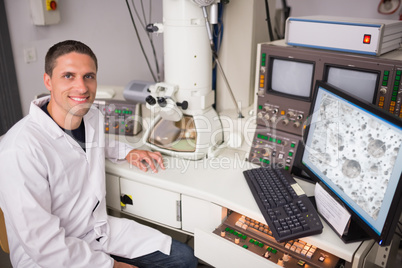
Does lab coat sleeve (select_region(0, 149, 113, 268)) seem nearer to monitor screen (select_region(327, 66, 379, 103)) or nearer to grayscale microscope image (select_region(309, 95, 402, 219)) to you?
grayscale microscope image (select_region(309, 95, 402, 219))

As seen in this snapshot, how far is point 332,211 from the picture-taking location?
1.25m

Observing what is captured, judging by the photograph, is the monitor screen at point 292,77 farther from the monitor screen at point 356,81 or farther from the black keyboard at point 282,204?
the black keyboard at point 282,204

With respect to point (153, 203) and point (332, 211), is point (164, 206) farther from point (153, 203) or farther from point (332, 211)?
point (332, 211)

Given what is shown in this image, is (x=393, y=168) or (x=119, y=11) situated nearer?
(x=393, y=168)

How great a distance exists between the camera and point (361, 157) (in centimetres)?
115

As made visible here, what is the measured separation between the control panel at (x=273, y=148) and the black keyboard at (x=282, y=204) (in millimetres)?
64

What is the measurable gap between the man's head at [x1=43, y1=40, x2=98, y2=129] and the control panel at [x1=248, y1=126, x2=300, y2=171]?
76 centimetres

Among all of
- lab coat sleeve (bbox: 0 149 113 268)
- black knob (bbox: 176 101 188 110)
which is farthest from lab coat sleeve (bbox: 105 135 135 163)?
lab coat sleeve (bbox: 0 149 113 268)

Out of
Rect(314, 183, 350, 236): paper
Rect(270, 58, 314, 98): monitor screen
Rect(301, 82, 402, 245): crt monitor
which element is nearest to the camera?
Rect(301, 82, 402, 245): crt monitor

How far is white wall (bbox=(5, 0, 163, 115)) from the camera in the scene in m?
2.25

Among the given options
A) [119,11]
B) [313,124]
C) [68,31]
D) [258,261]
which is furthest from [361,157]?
[119,11]

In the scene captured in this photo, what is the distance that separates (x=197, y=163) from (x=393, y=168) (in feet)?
2.90

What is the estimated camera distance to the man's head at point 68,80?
1360 millimetres

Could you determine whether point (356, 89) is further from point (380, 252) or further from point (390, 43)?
point (380, 252)
